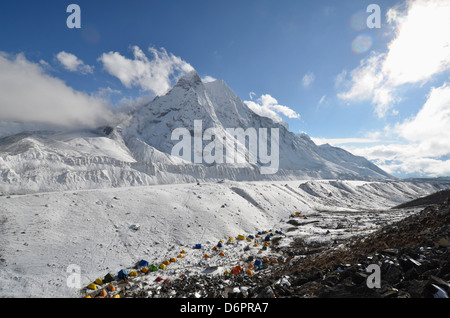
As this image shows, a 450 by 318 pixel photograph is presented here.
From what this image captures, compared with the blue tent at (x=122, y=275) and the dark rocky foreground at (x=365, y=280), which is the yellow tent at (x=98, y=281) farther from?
the dark rocky foreground at (x=365, y=280)

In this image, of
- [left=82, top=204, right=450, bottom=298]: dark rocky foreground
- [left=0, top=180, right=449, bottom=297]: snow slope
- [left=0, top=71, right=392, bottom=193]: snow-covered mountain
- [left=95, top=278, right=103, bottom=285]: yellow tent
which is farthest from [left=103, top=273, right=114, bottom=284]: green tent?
[left=0, top=71, right=392, bottom=193]: snow-covered mountain

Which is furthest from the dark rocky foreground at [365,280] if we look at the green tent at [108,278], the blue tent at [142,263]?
the blue tent at [142,263]

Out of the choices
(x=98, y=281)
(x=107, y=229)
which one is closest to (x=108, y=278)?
(x=98, y=281)

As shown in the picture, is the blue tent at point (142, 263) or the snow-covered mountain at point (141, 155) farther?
the snow-covered mountain at point (141, 155)

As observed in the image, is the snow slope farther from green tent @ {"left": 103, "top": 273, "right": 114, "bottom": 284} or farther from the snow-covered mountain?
the snow-covered mountain

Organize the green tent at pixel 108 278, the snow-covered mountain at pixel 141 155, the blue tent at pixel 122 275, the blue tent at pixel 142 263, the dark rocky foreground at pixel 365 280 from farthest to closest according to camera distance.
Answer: the snow-covered mountain at pixel 141 155, the blue tent at pixel 142 263, the blue tent at pixel 122 275, the green tent at pixel 108 278, the dark rocky foreground at pixel 365 280

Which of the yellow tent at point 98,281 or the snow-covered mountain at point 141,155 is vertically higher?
the snow-covered mountain at point 141,155

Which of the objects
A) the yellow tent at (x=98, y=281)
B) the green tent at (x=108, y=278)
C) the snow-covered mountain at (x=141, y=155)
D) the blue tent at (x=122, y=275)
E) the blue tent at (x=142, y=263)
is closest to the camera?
the yellow tent at (x=98, y=281)

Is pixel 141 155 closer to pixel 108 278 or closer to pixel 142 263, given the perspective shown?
pixel 142 263
